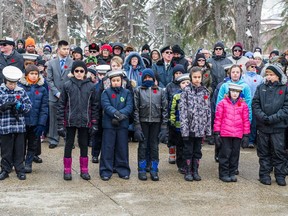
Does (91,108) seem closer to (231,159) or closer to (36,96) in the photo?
(36,96)

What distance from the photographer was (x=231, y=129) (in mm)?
7633

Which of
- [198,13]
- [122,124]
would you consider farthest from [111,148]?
[198,13]

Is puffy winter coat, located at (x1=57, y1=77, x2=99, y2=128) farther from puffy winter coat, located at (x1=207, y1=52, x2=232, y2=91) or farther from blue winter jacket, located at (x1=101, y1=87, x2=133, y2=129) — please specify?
puffy winter coat, located at (x1=207, y1=52, x2=232, y2=91)

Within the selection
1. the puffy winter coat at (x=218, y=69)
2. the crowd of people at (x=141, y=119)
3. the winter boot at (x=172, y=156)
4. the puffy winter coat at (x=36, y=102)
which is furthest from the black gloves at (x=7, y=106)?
the puffy winter coat at (x=218, y=69)

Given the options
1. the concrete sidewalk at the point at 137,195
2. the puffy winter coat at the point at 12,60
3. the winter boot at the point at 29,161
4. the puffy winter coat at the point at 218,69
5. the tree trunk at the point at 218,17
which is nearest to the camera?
the concrete sidewalk at the point at 137,195

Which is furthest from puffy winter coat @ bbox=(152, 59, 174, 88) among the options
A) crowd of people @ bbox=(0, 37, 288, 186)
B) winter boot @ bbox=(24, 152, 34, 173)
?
winter boot @ bbox=(24, 152, 34, 173)

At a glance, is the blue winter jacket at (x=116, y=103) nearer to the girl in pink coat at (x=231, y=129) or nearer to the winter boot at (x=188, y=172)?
the winter boot at (x=188, y=172)

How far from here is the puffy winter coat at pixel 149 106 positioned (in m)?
7.65

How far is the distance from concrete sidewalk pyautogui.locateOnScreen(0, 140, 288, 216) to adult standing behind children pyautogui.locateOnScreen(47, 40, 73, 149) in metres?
1.71

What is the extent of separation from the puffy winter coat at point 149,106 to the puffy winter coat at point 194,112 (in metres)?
0.31

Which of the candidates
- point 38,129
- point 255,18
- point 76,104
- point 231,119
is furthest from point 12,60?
point 255,18

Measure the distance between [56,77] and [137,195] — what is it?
164 inches

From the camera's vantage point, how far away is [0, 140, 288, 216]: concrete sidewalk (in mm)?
6055

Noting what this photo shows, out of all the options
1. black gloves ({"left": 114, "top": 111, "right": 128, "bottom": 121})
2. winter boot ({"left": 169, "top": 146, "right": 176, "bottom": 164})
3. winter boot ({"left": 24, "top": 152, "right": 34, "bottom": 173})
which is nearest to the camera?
black gloves ({"left": 114, "top": 111, "right": 128, "bottom": 121})
